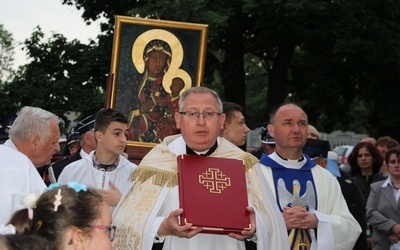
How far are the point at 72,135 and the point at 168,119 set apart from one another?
120 cm

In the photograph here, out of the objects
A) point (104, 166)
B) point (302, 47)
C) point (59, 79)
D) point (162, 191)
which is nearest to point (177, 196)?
point (162, 191)

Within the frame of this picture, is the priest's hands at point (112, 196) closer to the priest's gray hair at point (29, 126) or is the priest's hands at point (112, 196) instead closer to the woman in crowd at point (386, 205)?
the priest's gray hair at point (29, 126)

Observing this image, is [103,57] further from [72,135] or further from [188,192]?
[188,192]

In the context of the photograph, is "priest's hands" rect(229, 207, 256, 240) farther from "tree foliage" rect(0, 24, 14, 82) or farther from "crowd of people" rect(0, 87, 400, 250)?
"tree foliage" rect(0, 24, 14, 82)

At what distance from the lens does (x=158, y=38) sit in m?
10.1

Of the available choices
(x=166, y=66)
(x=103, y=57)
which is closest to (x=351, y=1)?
(x=103, y=57)

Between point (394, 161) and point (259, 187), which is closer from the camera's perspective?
point (259, 187)

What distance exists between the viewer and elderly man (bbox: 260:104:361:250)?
6559 millimetres

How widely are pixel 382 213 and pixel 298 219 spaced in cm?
364

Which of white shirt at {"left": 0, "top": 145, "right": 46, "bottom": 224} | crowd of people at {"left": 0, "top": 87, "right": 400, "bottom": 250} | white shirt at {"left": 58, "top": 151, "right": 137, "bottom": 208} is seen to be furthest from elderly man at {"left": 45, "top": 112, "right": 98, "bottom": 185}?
white shirt at {"left": 0, "top": 145, "right": 46, "bottom": 224}

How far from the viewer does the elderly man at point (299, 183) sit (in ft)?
21.5

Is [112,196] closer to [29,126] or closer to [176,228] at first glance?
[29,126]

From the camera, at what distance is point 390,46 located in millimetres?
25875

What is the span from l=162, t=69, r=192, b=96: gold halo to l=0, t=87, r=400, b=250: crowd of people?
2070 mm
